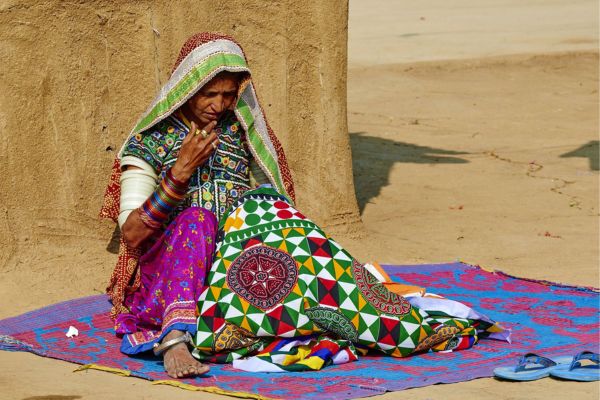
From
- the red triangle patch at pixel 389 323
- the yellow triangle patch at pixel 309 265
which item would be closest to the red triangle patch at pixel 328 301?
the yellow triangle patch at pixel 309 265

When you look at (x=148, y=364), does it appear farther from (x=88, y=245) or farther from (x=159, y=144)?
(x=88, y=245)

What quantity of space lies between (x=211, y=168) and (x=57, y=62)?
1.26m

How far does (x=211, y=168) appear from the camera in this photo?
17.0ft

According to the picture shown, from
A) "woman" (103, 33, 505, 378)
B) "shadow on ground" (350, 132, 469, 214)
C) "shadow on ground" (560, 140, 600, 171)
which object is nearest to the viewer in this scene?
"woman" (103, 33, 505, 378)

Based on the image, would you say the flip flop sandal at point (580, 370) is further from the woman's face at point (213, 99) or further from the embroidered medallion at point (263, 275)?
the woman's face at point (213, 99)

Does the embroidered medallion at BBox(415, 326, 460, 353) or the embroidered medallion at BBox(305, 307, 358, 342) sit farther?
the embroidered medallion at BBox(415, 326, 460, 353)

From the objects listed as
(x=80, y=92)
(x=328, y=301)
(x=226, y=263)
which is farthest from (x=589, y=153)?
(x=226, y=263)

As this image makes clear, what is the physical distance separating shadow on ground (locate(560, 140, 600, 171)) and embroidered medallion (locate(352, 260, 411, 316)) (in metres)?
5.17

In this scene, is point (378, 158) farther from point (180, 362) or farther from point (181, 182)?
point (180, 362)

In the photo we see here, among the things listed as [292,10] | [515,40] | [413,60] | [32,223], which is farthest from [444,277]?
[515,40]

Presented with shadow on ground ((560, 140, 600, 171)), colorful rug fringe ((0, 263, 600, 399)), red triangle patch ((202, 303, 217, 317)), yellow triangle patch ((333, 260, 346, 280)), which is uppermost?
shadow on ground ((560, 140, 600, 171))

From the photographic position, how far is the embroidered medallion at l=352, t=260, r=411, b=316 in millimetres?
4957

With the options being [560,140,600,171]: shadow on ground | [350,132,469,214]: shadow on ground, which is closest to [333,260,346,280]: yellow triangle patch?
[350,132,469,214]: shadow on ground

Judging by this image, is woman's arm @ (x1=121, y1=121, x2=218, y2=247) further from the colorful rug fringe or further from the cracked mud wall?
the cracked mud wall
